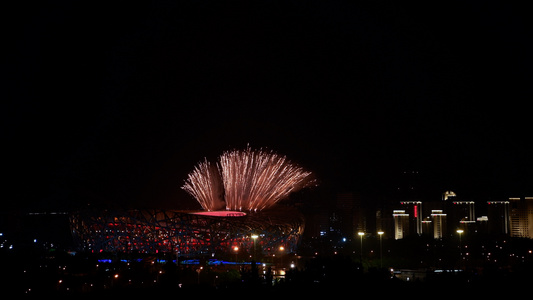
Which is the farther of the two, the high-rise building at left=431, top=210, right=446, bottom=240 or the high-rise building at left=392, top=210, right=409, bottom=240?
the high-rise building at left=392, top=210, right=409, bottom=240

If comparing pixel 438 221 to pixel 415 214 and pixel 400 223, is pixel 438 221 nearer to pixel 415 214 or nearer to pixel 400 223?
pixel 400 223

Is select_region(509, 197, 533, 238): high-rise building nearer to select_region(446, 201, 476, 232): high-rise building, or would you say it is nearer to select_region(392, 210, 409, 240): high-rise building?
select_region(446, 201, 476, 232): high-rise building

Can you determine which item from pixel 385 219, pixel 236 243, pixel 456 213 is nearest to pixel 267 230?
pixel 236 243

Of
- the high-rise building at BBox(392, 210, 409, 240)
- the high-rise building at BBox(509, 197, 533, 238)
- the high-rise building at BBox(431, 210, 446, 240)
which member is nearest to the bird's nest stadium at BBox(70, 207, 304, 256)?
the high-rise building at BBox(509, 197, 533, 238)

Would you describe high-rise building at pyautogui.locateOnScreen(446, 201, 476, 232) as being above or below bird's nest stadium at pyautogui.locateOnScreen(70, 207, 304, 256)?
above

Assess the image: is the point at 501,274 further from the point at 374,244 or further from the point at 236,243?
the point at 374,244
